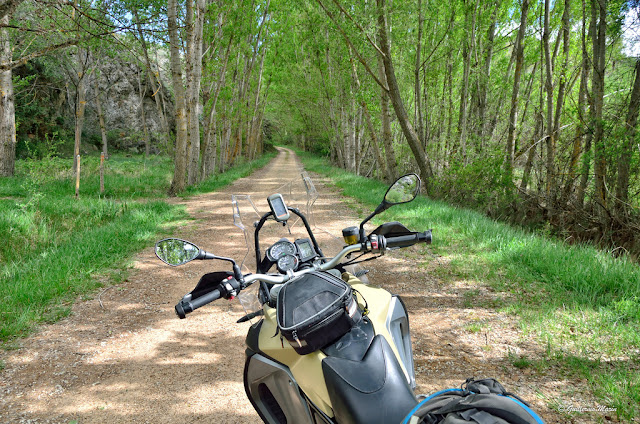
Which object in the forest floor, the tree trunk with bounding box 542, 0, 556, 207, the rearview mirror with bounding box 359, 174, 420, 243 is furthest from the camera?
the tree trunk with bounding box 542, 0, 556, 207

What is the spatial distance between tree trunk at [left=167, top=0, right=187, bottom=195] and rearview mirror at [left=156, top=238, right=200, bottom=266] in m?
9.88

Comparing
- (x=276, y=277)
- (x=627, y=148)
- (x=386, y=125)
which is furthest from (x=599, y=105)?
(x=276, y=277)

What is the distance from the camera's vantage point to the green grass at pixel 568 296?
2906mm

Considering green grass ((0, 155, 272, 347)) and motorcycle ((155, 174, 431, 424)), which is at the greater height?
motorcycle ((155, 174, 431, 424))

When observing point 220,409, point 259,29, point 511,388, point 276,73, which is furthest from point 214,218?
point 276,73

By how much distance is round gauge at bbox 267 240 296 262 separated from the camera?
2.14m

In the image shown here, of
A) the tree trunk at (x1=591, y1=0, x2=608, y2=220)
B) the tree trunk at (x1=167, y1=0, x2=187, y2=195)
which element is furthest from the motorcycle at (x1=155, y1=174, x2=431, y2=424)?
the tree trunk at (x1=167, y1=0, x2=187, y2=195)

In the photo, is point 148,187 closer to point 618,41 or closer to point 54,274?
point 54,274

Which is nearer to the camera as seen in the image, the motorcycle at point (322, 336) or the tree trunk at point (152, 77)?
the motorcycle at point (322, 336)

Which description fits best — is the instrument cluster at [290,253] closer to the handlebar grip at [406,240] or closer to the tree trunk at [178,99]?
the handlebar grip at [406,240]

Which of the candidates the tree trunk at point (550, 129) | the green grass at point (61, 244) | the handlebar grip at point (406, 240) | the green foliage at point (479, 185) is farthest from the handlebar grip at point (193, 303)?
the tree trunk at point (550, 129)

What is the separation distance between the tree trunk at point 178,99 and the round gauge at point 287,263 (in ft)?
32.9

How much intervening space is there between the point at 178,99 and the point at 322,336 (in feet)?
36.8

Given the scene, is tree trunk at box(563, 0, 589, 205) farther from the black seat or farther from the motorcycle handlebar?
the black seat
